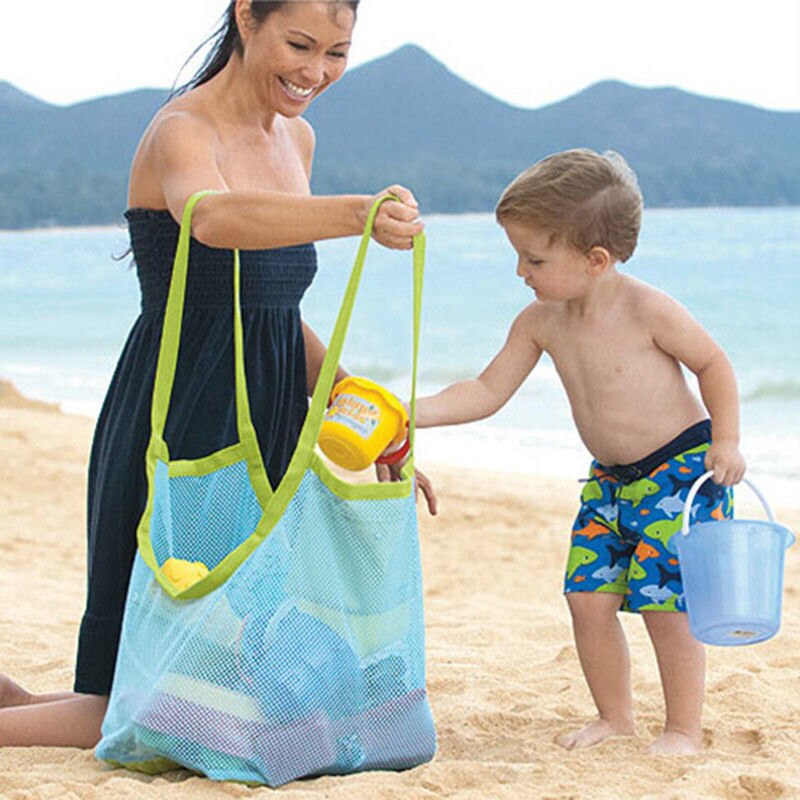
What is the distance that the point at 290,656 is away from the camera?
2.51 m

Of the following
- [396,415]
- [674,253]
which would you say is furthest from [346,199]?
[674,253]

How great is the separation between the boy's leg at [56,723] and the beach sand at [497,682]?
4 cm

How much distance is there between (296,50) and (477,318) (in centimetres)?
1883

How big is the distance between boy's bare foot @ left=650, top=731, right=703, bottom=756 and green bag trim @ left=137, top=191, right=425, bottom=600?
2.65ft

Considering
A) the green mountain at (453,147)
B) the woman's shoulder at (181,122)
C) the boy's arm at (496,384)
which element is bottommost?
the boy's arm at (496,384)

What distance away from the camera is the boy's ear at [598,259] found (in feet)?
9.41

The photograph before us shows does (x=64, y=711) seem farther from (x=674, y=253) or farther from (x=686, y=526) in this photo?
(x=674, y=253)

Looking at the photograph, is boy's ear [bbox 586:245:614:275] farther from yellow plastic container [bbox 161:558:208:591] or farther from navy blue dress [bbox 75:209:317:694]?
yellow plastic container [bbox 161:558:208:591]

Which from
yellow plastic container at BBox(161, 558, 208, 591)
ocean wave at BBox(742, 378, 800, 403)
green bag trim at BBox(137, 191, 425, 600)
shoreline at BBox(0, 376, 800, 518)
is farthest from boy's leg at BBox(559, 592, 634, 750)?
ocean wave at BBox(742, 378, 800, 403)

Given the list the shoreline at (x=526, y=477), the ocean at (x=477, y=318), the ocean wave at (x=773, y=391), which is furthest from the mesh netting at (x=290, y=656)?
the ocean wave at (x=773, y=391)

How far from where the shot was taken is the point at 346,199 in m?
2.41

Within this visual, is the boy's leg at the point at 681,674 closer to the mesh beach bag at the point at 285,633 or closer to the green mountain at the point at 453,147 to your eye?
the mesh beach bag at the point at 285,633

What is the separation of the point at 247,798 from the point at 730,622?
93cm

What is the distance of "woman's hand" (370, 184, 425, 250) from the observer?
2373 mm
